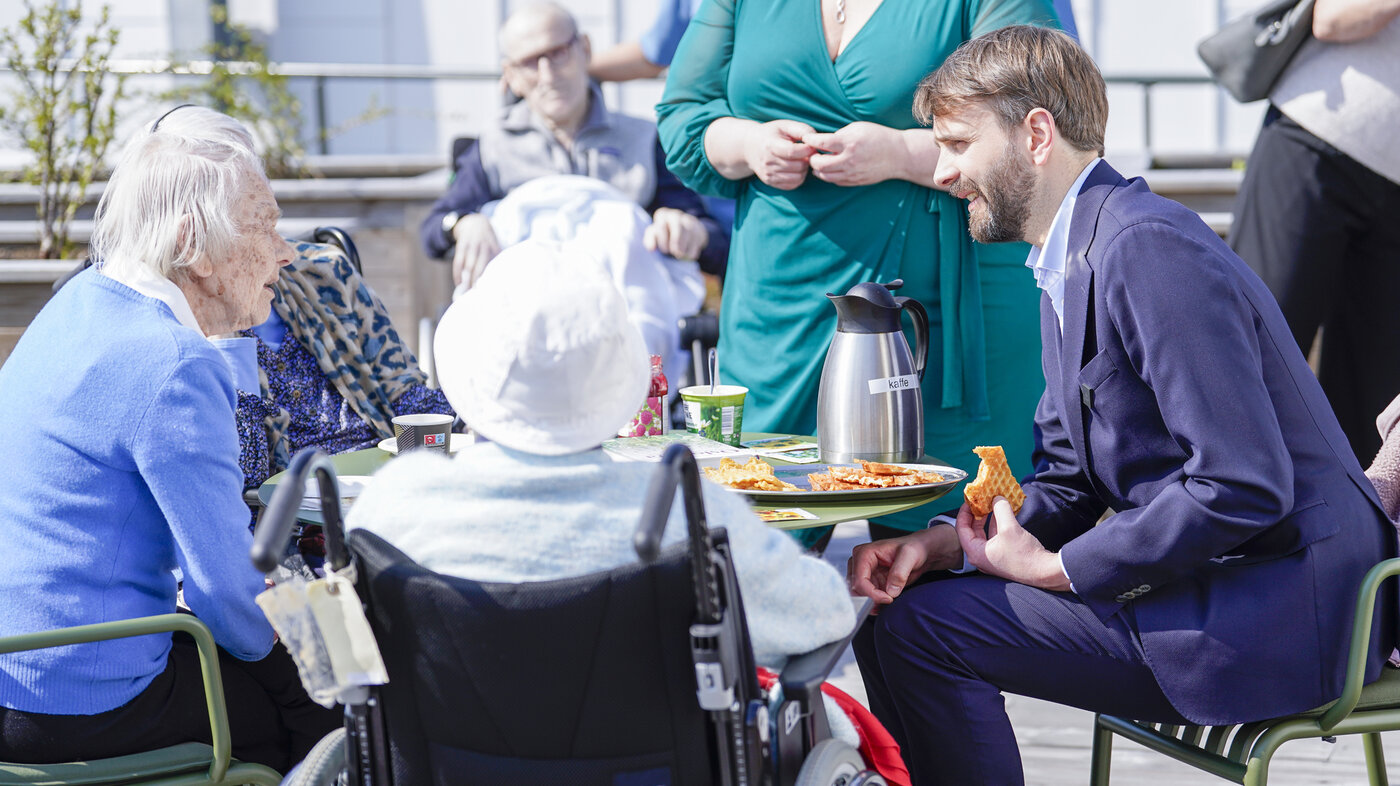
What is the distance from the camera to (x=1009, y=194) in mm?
1922

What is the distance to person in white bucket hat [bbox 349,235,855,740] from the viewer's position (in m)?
1.32

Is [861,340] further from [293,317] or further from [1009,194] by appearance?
[293,317]

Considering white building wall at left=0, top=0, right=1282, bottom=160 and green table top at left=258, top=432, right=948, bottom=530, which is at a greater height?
white building wall at left=0, top=0, right=1282, bottom=160

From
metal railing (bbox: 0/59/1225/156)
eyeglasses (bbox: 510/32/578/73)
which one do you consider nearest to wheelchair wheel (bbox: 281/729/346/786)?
eyeglasses (bbox: 510/32/578/73)

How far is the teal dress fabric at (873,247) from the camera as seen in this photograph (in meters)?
2.50

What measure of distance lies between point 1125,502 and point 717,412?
2.46ft

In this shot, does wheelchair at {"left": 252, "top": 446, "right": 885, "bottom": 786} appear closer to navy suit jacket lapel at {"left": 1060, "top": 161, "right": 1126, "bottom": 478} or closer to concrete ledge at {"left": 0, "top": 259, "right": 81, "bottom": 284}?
navy suit jacket lapel at {"left": 1060, "top": 161, "right": 1126, "bottom": 478}

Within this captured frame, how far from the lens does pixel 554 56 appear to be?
4.25m

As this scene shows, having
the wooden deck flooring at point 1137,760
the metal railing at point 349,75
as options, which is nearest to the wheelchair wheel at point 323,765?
the wooden deck flooring at point 1137,760

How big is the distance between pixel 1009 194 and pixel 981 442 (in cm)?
76

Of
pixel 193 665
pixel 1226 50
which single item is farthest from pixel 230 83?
pixel 193 665

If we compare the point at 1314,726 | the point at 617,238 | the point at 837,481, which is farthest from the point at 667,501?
the point at 617,238

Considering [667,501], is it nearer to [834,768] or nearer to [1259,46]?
[834,768]

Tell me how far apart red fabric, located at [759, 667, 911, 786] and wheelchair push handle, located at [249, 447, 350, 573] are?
68cm
